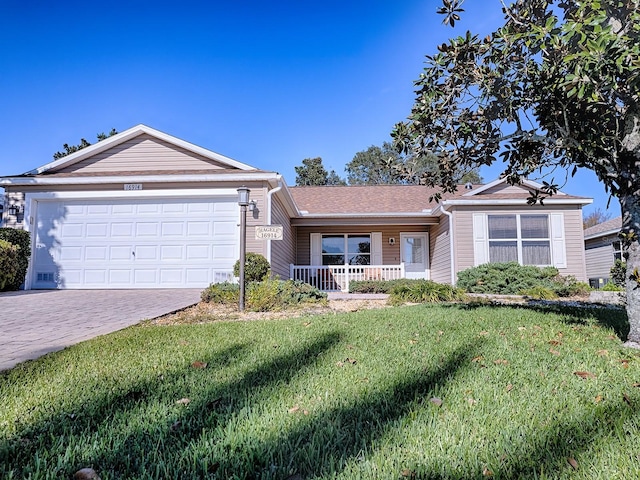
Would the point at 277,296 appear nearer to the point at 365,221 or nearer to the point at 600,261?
the point at 365,221

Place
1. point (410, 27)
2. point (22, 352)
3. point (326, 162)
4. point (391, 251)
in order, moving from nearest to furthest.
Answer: point (22, 352), point (410, 27), point (391, 251), point (326, 162)

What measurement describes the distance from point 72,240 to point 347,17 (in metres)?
9.47

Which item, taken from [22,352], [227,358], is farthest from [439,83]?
[22,352]

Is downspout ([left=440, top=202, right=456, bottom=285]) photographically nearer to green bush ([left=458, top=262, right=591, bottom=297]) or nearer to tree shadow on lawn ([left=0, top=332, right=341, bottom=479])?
green bush ([left=458, top=262, right=591, bottom=297])

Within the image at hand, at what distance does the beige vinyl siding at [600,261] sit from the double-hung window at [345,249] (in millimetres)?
11641

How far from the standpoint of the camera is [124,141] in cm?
1080

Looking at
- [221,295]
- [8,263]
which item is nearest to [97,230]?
[8,263]

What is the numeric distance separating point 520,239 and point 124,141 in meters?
12.6

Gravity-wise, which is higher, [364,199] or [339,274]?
[364,199]

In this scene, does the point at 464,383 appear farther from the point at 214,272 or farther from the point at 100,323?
the point at 214,272

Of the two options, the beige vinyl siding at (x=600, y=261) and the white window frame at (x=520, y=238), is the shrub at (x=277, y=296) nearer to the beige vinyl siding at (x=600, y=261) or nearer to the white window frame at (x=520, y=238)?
the white window frame at (x=520, y=238)

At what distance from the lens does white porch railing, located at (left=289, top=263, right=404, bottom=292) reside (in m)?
12.5

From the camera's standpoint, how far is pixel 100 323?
15.7ft

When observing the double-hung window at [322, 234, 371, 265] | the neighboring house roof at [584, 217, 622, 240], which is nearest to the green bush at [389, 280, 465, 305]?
the double-hung window at [322, 234, 371, 265]
